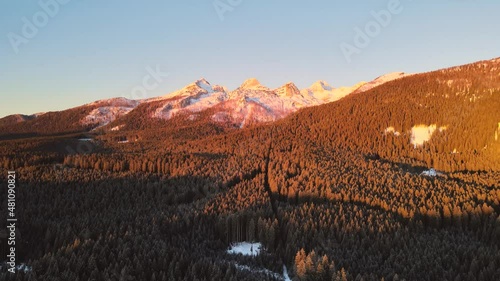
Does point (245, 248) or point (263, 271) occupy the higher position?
point (263, 271)

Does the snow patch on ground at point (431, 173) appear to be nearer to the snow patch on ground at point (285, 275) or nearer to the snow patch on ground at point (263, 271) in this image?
the snow patch on ground at point (285, 275)

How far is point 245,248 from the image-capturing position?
92.2 meters

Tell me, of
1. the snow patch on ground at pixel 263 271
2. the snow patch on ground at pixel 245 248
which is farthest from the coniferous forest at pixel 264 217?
the snow patch on ground at pixel 245 248

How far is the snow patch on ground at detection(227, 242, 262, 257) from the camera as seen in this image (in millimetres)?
87550

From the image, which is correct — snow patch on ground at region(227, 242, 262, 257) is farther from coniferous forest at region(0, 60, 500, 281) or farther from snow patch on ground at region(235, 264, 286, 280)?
snow patch on ground at region(235, 264, 286, 280)

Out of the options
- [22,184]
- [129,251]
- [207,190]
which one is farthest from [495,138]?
[22,184]

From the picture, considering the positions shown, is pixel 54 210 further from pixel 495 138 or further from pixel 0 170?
pixel 495 138

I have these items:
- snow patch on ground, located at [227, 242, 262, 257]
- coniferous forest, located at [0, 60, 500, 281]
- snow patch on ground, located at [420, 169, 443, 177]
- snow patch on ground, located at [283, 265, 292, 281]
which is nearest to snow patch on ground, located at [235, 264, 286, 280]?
coniferous forest, located at [0, 60, 500, 281]

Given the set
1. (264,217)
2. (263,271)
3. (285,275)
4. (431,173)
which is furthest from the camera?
(431,173)

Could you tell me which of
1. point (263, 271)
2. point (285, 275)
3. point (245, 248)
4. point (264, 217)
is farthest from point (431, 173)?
point (263, 271)

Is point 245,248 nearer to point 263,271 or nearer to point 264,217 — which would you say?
point 264,217

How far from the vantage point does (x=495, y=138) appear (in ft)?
590

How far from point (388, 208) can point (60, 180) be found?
124 meters

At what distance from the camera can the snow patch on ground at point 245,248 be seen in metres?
87.6
